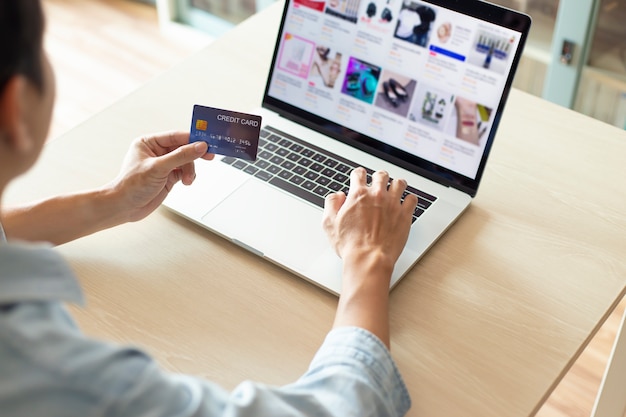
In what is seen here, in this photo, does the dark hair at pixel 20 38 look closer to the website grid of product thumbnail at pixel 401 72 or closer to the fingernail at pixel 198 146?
the fingernail at pixel 198 146

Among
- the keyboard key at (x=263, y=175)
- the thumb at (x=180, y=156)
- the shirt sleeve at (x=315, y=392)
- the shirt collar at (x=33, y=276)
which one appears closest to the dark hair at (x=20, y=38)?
the shirt collar at (x=33, y=276)

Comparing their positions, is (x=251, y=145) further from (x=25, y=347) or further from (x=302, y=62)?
(x=25, y=347)

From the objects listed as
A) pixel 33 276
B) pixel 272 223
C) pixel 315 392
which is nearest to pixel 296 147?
pixel 272 223

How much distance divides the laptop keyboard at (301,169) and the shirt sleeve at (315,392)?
312 millimetres

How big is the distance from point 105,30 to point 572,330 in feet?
8.28

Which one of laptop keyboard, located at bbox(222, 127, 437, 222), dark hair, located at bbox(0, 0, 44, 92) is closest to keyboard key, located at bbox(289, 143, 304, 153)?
laptop keyboard, located at bbox(222, 127, 437, 222)

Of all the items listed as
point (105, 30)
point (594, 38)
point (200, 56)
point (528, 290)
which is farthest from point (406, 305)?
point (105, 30)

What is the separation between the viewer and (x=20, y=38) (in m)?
0.63

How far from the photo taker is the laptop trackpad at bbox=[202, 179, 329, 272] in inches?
43.4

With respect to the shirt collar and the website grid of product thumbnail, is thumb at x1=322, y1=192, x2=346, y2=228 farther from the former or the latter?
the shirt collar

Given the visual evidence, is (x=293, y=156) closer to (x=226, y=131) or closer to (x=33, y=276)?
(x=226, y=131)

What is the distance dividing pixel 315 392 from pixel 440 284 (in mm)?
300

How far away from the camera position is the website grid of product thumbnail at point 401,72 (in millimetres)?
1146

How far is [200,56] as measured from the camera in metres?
1.50
